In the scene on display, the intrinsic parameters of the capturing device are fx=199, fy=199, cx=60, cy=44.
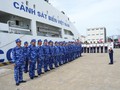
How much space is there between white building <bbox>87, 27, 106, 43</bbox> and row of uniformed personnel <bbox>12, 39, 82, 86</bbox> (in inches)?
1114

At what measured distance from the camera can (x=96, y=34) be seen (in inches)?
1641

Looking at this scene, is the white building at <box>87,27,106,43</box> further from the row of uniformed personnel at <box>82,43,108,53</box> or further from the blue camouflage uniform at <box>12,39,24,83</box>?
the blue camouflage uniform at <box>12,39,24,83</box>

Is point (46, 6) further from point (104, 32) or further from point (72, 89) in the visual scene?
point (104, 32)

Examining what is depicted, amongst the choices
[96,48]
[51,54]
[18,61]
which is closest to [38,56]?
[51,54]

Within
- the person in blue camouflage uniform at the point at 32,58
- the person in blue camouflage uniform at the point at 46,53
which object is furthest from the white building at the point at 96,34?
the person in blue camouflage uniform at the point at 32,58

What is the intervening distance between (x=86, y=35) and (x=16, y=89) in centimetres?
3826

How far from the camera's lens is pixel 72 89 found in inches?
217

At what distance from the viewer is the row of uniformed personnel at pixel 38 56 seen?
21.3 feet

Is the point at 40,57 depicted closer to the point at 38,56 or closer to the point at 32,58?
the point at 38,56

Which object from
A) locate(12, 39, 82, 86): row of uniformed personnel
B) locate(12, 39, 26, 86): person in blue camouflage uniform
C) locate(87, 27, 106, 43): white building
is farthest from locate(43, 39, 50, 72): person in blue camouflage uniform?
locate(87, 27, 106, 43): white building

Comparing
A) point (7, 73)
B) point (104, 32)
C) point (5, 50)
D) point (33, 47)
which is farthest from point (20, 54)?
point (104, 32)

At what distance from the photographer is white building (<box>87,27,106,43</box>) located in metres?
40.4

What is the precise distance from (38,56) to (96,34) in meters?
34.8

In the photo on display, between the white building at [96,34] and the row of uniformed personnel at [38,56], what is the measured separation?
28.3 metres
